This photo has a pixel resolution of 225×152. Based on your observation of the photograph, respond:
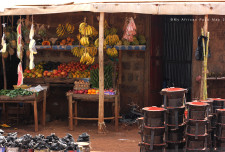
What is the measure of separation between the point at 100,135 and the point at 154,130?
10.6 ft

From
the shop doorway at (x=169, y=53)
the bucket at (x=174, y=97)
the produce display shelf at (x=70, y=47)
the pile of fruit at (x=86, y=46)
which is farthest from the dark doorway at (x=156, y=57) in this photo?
the bucket at (x=174, y=97)

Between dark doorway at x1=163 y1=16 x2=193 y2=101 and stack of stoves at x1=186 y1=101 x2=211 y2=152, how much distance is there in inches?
191

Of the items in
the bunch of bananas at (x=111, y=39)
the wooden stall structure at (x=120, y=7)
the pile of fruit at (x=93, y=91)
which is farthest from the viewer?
the bunch of bananas at (x=111, y=39)

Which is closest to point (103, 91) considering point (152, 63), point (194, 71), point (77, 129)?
point (77, 129)

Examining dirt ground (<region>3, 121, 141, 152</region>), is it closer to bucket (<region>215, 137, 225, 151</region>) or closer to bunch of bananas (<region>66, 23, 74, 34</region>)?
bucket (<region>215, 137, 225, 151</region>)

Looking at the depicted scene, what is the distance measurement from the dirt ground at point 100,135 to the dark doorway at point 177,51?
83.5 inches

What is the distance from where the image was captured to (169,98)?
7.53 metres

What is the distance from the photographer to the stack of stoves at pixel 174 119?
746 cm

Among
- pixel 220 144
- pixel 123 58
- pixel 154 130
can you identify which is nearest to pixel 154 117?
pixel 154 130

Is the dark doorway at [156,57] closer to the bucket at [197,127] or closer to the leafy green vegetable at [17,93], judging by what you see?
the leafy green vegetable at [17,93]

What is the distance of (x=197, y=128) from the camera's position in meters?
7.30

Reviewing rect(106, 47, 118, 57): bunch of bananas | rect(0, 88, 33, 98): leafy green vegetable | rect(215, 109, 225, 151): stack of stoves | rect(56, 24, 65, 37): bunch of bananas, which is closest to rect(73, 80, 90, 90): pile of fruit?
rect(106, 47, 118, 57): bunch of bananas

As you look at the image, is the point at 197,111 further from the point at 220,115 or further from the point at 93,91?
the point at 93,91

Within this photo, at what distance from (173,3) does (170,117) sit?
9.39 ft
